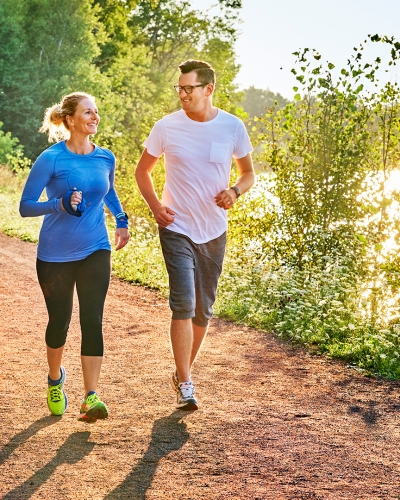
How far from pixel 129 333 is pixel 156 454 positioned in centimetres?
382

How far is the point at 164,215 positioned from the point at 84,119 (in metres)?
0.80

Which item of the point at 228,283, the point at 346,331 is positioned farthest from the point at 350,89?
the point at 346,331

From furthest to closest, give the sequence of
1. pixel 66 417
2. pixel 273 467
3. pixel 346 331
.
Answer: pixel 346 331 → pixel 66 417 → pixel 273 467

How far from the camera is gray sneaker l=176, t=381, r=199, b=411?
18.0ft

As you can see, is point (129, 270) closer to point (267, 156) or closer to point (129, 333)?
point (267, 156)

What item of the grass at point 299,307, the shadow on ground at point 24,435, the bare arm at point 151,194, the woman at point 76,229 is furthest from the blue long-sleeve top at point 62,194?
the grass at point 299,307

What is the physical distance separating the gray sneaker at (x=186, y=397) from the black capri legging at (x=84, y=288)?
2.16ft

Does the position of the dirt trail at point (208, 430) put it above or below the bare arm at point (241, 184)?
below

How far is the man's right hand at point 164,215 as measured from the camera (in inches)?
212

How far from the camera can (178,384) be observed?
5.63m

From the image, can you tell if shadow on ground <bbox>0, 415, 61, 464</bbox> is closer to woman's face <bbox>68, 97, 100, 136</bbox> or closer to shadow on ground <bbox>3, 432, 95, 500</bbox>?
shadow on ground <bbox>3, 432, 95, 500</bbox>

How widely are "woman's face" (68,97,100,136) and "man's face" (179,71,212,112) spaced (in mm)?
627

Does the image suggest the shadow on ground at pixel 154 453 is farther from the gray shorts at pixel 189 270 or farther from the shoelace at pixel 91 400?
the gray shorts at pixel 189 270

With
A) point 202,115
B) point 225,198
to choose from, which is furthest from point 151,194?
point 202,115
